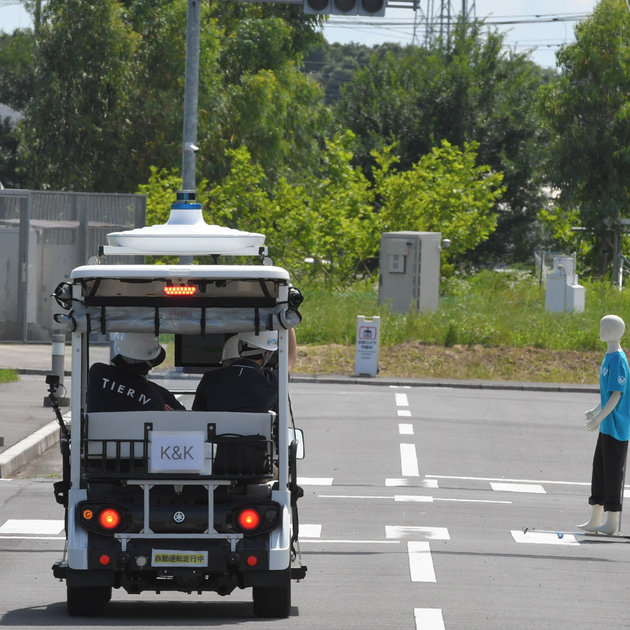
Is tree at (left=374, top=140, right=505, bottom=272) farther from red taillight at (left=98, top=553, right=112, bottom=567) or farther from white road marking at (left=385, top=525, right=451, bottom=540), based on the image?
red taillight at (left=98, top=553, right=112, bottom=567)

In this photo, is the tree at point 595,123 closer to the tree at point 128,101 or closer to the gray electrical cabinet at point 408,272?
the tree at point 128,101

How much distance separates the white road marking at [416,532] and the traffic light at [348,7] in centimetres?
962

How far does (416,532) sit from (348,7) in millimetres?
9861

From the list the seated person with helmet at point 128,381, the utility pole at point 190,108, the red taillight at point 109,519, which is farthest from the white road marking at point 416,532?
the utility pole at point 190,108

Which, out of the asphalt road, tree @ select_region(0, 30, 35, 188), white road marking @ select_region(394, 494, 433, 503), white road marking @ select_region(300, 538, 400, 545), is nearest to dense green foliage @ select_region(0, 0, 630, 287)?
the asphalt road

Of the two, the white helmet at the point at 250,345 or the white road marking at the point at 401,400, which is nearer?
Result: the white helmet at the point at 250,345

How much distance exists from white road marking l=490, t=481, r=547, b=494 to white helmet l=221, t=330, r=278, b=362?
6.01 metres

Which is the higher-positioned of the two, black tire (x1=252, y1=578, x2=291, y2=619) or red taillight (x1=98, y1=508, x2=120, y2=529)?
red taillight (x1=98, y1=508, x2=120, y2=529)

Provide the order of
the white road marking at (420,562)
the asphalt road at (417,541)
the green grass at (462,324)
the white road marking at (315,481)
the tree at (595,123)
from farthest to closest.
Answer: the tree at (595,123) < the green grass at (462,324) < the white road marking at (315,481) < the white road marking at (420,562) < the asphalt road at (417,541)

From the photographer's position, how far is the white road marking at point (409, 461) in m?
13.8

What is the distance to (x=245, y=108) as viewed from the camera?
1678 inches

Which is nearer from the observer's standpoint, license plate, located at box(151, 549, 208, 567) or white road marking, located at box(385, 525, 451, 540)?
license plate, located at box(151, 549, 208, 567)

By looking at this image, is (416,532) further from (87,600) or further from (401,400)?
(401,400)

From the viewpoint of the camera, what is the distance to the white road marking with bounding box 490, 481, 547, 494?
Answer: 13.1 metres
